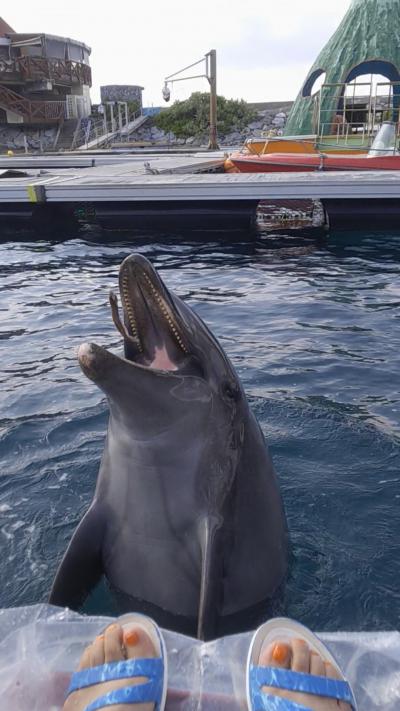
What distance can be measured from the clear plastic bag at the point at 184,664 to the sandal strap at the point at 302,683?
0.55 ft

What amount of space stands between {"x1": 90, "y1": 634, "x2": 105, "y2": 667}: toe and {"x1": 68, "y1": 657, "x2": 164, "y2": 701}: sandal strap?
0.12 feet

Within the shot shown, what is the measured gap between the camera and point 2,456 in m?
4.96

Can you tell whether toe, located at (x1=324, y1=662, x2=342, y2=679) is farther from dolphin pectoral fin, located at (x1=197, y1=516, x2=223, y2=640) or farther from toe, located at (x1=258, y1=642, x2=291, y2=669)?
dolphin pectoral fin, located at (x1=197, y1=516, x2=223, y2=640)

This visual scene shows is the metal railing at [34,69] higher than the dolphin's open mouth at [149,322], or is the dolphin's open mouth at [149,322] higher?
the metal railing at [34,69]

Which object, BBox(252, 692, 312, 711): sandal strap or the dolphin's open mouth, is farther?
the dolphin's open mouth

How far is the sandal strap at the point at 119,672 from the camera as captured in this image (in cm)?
198

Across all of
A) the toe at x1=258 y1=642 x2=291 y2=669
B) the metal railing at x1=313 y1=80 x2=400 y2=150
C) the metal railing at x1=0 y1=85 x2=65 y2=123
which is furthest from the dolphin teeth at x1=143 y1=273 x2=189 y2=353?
the metal railing at x1=0 y1=85 x2=65 y2=123

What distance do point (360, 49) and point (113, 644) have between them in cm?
2736

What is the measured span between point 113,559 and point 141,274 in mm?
1299

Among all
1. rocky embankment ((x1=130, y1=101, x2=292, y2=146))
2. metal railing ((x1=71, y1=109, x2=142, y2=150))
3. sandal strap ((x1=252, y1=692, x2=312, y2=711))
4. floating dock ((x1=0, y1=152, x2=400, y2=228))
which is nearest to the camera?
sandal strap ((x1=252, y1=692, x2=312, y2=711))

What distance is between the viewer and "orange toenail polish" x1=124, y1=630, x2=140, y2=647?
2110mm

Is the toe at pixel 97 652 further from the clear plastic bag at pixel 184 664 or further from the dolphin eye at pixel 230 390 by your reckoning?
the dolphin eye at pixel 230 390

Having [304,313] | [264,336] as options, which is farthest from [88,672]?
[304,313]

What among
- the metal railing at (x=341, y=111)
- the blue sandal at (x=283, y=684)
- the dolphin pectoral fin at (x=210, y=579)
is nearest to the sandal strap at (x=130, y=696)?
the blue sandal at (x=283, y=684)
